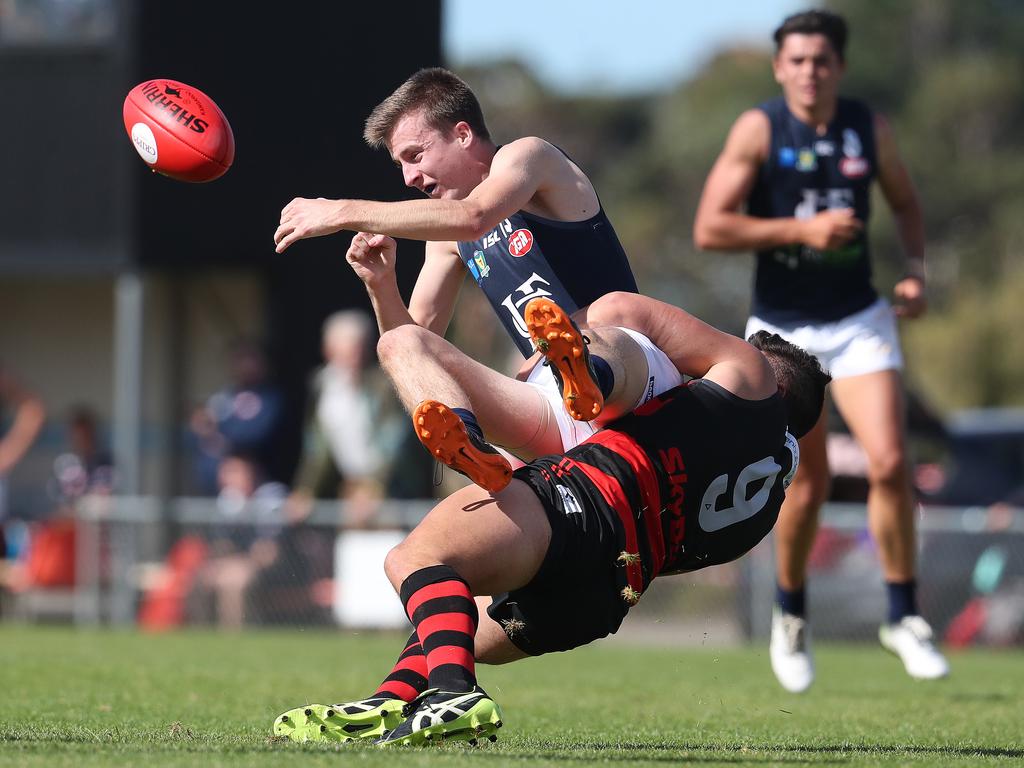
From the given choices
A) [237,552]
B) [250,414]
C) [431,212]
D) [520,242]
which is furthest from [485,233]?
[250,414]

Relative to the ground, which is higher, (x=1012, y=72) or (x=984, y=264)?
(x=1012, y=72)

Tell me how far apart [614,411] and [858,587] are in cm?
801

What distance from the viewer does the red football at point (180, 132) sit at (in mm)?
6184

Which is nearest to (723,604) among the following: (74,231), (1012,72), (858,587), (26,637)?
(858,587)

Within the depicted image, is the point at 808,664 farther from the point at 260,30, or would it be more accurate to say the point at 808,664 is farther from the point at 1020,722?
the point at 260,30

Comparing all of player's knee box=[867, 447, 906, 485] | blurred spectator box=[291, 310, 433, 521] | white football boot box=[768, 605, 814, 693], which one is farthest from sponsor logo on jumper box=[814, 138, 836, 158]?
blurred spectator box=[291, 310, 433, 521]

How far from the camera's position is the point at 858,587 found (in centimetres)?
1319

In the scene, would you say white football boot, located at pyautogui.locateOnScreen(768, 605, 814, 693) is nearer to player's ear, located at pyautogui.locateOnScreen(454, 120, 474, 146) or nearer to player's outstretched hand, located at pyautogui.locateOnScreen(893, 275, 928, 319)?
player's outstretched hand, located at pyautogui.locateOnScreen(893, 275, 928, 319)

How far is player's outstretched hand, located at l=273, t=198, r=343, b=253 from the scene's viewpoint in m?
5.50

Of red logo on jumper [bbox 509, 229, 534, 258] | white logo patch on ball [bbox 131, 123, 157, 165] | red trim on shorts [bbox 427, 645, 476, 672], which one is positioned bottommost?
red trim on shorts [bbox 427, 645, 476, 672]

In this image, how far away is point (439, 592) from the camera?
522 centimetres

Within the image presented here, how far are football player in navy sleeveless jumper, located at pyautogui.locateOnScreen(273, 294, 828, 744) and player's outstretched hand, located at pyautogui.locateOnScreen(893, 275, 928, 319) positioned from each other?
2.51 m

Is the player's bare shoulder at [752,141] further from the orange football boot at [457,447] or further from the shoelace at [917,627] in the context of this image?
the orange football boot at [457,447]

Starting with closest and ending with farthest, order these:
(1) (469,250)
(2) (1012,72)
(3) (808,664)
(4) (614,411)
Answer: (4) (614,411) < (1) (469,250) < (3) (808,664) < (2) (1012,72)
